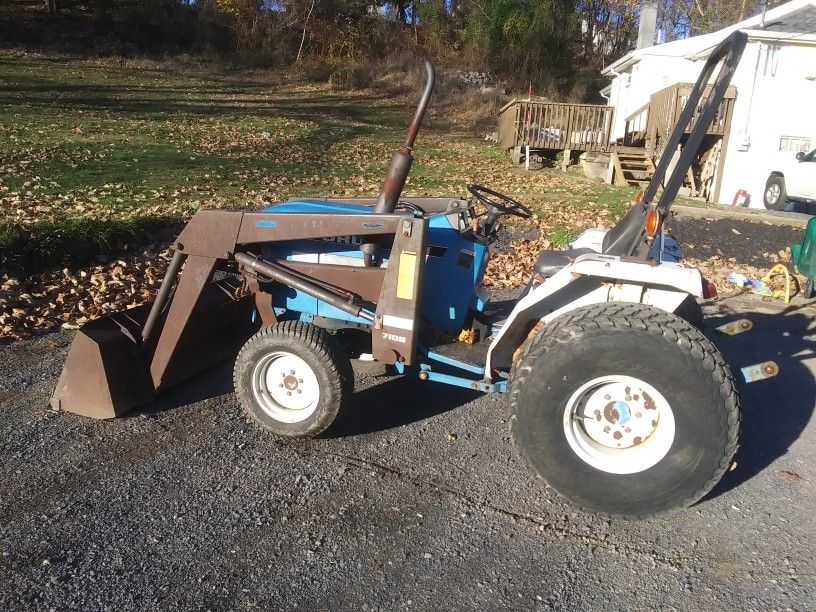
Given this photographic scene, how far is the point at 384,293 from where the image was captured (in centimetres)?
408

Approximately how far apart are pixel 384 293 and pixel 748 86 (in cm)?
1764

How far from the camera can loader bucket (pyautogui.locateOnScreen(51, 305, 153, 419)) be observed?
14.5ft

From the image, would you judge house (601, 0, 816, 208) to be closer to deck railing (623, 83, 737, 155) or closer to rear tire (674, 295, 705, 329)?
deck railing (623, 83, 737, 155)

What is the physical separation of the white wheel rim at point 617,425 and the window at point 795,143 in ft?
57.9

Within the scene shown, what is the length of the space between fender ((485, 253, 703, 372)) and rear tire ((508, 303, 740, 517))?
189 millimetres

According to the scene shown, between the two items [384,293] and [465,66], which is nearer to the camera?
[384,293]

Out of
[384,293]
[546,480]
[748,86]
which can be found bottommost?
[546,480]

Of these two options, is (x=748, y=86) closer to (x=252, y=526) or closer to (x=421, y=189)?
(x=421, y=189)

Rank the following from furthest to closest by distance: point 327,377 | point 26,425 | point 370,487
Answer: point 26,425, point 327,377, point 370,487

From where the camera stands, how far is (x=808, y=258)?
8305 mm

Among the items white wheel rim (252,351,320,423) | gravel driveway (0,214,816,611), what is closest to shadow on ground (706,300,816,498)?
gravel driveway (0,214,816,611)

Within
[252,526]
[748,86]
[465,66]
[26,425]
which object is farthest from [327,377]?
A: [465,66]

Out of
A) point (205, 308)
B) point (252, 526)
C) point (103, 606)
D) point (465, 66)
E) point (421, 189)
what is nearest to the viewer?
point (103, 606)

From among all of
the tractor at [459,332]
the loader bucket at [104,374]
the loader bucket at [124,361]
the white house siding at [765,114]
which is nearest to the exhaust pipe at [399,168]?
the tractor at [459,332]
